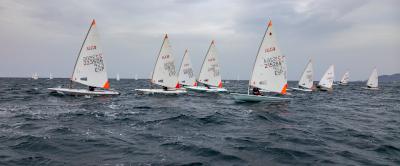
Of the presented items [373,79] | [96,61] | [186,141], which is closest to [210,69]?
[96,61]

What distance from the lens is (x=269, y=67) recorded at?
29906 mm

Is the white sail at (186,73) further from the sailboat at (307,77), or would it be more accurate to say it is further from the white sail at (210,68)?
the sailboat at (307,77)

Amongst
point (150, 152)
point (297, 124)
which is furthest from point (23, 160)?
point (297, 124)

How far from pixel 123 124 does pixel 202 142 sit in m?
5.89

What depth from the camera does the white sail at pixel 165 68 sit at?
39531mm

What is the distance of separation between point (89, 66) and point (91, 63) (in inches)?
16.7

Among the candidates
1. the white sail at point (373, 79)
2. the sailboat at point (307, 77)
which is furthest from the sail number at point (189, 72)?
the white sail at point (373, 79)

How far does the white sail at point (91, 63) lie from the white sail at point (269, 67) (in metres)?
17.8

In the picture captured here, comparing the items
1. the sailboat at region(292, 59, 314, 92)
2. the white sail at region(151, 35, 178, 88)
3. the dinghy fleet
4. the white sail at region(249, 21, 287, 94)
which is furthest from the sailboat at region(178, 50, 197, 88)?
the sailboat at region(292, 59, 314, 92)

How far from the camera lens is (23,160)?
8914 millimetres

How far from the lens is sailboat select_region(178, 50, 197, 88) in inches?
1982

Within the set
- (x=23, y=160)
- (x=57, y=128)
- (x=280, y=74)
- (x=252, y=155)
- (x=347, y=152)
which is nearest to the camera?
(x=23, y=160)

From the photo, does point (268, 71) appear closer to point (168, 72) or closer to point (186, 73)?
point (168, 72)

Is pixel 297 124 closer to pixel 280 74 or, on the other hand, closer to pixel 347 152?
pixel 347 152
